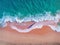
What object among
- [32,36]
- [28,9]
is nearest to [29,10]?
[28,9]

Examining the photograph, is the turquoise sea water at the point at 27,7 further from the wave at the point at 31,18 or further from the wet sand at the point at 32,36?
the wet sand at the point at 32,36

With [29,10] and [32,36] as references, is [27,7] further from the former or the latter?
[32,36]

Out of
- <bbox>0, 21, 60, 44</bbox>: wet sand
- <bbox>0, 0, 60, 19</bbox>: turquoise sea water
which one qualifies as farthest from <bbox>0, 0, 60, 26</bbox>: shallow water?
<bbox>0, 21, 60, 44</bbox>: wet sand

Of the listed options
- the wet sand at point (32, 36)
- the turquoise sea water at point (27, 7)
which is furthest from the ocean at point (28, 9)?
the wet sand at point (32, 36)

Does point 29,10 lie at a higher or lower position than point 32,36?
higher

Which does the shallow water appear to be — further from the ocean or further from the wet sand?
the wet sand
